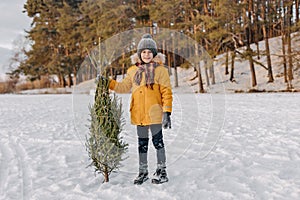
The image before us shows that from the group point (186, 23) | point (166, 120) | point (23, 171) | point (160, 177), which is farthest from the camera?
point (186, 23)

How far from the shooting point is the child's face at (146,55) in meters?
2.92

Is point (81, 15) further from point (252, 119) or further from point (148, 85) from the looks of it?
point (148, 85)

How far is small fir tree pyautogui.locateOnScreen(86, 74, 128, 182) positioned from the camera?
290cm

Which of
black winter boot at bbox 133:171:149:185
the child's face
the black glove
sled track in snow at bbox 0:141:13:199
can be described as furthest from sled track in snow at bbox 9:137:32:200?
the child's face

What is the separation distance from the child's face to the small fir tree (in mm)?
469

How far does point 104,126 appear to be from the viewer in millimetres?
2922

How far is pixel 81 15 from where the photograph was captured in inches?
1041

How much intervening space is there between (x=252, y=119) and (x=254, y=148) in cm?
351

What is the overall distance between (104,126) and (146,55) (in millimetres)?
892

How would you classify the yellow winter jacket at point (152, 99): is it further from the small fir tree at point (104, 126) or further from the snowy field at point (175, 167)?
the snowy field at point (175, 167)

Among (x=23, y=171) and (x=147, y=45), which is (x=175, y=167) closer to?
(x=147, y=45)

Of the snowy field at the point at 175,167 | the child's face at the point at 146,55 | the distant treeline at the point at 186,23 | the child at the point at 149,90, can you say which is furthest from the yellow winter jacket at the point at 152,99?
the distant treeline at the point at 186,23

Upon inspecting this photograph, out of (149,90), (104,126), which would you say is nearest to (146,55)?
(149,90)

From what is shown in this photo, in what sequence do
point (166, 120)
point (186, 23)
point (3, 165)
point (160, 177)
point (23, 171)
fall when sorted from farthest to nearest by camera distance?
point (186, 23), point (3, 165), point (23, 171), point (160, 177), point (166, 120)
